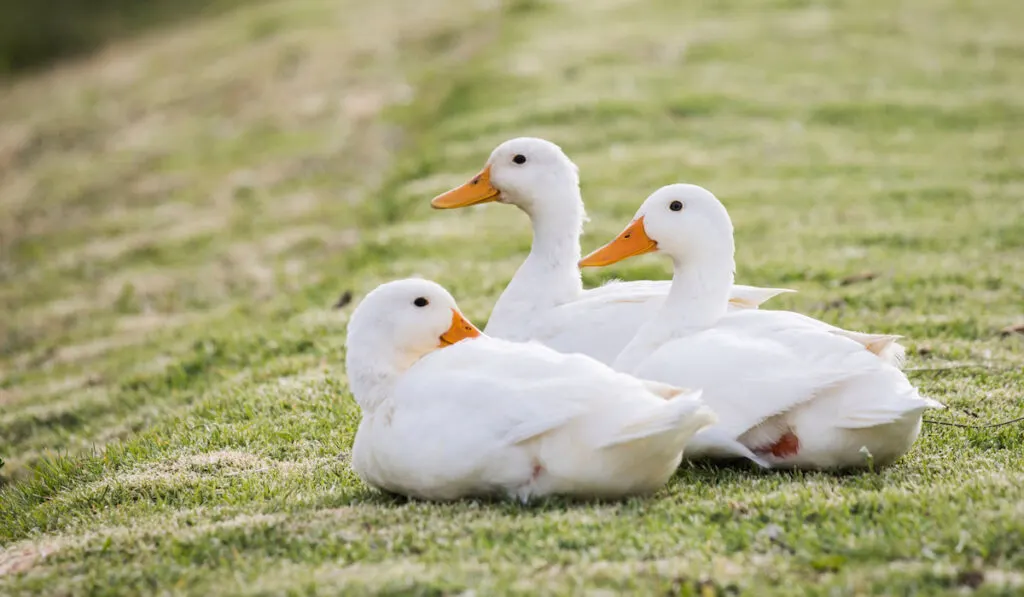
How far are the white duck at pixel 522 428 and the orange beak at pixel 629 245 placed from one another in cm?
125

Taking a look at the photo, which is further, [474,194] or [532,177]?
[474,194]

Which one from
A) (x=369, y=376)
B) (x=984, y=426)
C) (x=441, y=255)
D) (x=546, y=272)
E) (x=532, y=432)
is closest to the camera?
(x=532, y=432)

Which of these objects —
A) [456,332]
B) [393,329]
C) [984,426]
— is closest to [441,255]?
[456,332]

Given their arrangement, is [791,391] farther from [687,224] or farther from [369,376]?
[369,376]

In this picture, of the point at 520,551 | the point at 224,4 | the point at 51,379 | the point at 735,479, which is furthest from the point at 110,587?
the point at 224,4

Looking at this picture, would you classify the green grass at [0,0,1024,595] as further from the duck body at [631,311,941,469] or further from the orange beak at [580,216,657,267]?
the orange beak at [580,216,657,267]

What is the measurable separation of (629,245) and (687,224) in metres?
0.38

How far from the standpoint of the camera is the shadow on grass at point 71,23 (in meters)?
31.2

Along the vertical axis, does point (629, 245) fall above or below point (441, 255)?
above

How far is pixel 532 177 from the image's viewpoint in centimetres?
718

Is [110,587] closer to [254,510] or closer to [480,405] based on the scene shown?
[254,510]

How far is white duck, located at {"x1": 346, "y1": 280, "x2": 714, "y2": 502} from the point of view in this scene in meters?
4.65

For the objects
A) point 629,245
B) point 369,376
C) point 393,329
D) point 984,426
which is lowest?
point 984,426

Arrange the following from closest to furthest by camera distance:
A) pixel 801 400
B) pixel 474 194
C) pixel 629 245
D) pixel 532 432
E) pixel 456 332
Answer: pixel 532 432, pixel 801 400, pixel 456 332, pixel 629 245, pixel 474 194
